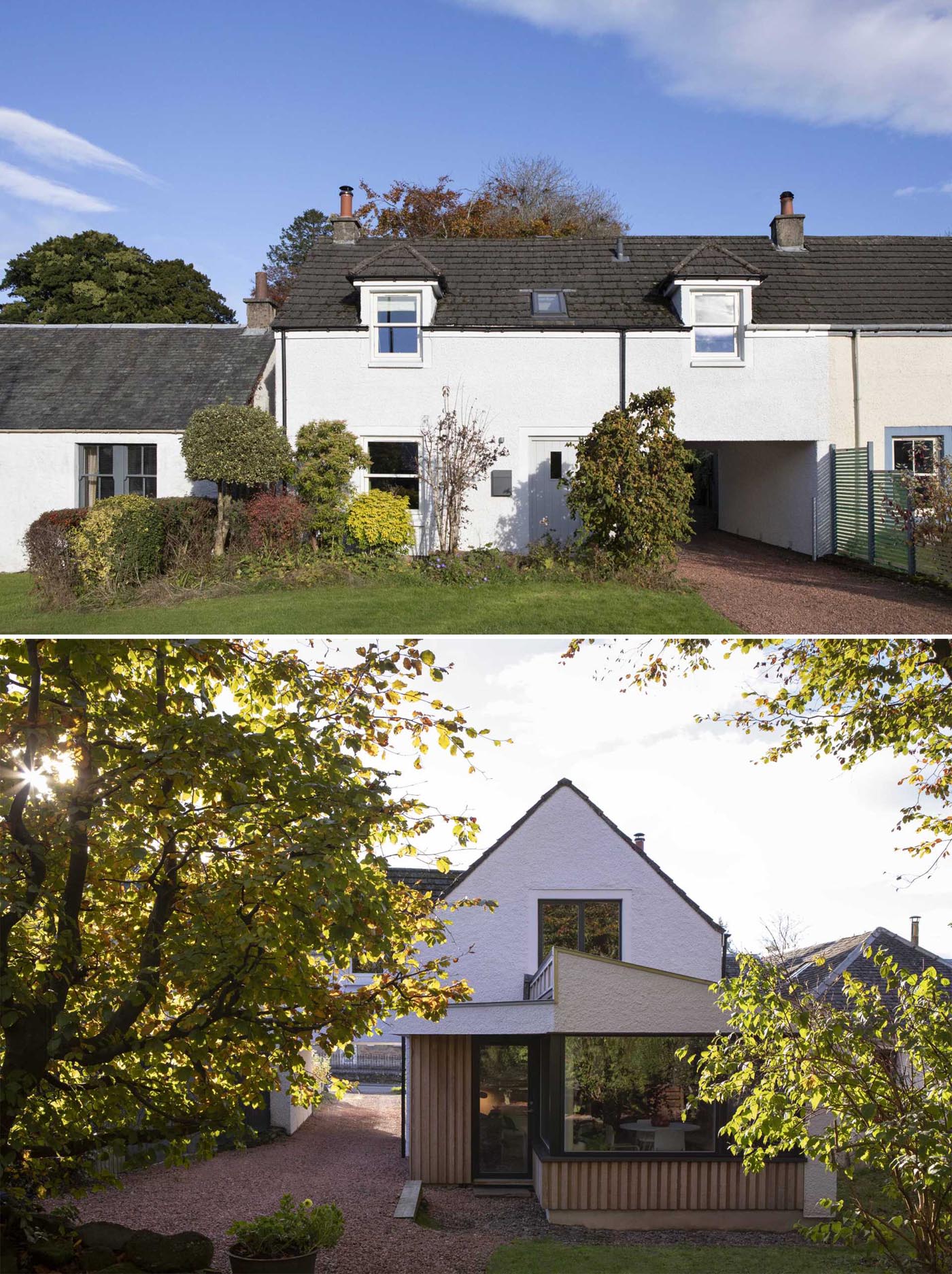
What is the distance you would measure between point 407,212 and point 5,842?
109ft

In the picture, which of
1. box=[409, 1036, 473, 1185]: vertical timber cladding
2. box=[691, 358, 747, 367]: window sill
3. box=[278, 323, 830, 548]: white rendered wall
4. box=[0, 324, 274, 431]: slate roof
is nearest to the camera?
box=[409, 1036, 473, 1185]: vertical timber cladding

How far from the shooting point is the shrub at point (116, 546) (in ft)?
50.5

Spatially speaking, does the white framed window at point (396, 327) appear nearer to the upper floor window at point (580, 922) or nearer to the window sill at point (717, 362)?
the window sill at point (717, 362)

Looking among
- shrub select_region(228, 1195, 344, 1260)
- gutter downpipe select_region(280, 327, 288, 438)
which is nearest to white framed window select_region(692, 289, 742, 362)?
gutter downpipe select_region(280, 327, 288, 438)

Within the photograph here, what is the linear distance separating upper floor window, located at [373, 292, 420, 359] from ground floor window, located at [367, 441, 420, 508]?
64.7 inches

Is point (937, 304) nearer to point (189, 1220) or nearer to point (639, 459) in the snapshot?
point (639, 459)

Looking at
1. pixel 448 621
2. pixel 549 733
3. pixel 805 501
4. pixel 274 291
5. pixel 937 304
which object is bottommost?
pixel 549 733

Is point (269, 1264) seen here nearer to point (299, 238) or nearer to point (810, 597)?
point (810, 597)

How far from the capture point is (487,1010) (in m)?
13.7

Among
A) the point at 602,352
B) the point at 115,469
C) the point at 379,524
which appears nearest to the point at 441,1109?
the point at 379,524

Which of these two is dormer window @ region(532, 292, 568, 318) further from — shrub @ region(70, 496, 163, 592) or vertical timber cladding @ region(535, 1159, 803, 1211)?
vertical timber cladding @ region(535, 1159, 803, 1211)

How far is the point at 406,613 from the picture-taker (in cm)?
1346

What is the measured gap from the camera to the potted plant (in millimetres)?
8469

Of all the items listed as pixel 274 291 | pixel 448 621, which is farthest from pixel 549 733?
pixel 274 291
